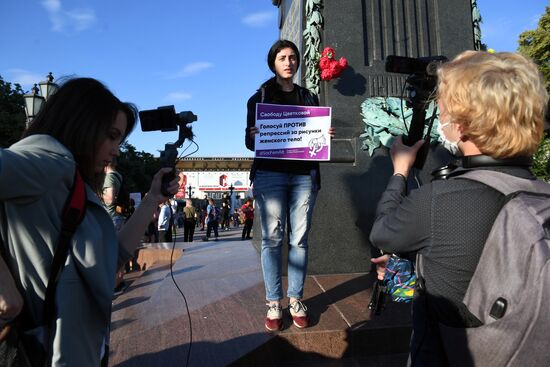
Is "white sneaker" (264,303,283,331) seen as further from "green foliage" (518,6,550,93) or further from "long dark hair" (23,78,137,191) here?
"green foliage" (518,6,550,93)

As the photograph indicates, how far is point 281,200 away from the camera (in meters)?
3.02

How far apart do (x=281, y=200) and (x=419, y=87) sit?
5.02 feet

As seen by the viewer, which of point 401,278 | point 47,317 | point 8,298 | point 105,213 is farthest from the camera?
point 401,278

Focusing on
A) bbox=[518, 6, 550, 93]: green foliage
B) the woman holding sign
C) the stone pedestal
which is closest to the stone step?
the woman holding sign

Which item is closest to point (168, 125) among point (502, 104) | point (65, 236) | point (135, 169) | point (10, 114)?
point (65, 236)

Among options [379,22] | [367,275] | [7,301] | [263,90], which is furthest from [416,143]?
[379,22]

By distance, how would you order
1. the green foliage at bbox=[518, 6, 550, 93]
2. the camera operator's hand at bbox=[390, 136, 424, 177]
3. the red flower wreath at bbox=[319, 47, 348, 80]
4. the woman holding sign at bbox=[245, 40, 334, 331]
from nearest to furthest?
1. the camera operator's hand at bbox=[390, 136, 424, 177]
2. the woman holding sign at bbox=[245, 40, 334, 331]
3. the red flower wreath at bbox=[319, 47, 348, 80]
4. the green foliage at bbox=[518, 6, 550, 93]

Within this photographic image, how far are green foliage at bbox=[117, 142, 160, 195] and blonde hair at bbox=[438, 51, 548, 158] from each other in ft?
125

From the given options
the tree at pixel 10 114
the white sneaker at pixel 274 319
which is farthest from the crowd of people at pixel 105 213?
the tree at pixel 10 114

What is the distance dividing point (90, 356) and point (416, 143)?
54.0 inches

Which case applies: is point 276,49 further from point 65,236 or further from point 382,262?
point 65,236

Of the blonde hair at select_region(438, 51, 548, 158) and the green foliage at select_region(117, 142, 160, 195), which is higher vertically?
the green foliage at select_region(117, 142, 160, 195)

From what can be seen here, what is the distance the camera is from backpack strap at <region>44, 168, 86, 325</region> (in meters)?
1.21

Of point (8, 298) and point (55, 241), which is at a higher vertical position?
point (55, 241)
